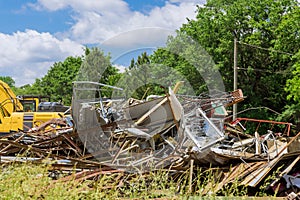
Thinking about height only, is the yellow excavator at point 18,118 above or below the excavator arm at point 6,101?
below

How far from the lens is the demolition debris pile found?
6.26 metres

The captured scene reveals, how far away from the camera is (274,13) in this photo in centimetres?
2636

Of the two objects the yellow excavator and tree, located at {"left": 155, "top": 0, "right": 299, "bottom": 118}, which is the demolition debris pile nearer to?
the yellow excavator

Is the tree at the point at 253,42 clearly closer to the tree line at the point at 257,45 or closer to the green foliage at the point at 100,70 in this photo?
the tree line at the point at 257,45

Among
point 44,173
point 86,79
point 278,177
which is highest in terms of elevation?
point 86,79

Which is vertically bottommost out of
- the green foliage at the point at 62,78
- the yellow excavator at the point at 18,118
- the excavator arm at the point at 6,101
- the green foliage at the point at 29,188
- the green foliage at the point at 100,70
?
the green foliage at the point at 29,188

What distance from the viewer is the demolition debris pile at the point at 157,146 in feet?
20.5

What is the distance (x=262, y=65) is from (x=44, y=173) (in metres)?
23.9

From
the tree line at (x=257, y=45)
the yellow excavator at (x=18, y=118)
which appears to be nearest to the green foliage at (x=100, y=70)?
the yellow excavator at (x=18, y=118)

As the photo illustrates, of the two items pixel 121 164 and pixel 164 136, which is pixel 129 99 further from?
pixel 121 164

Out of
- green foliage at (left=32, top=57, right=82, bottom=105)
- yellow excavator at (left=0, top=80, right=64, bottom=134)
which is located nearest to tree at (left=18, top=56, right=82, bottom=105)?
green foliage at (left=32, top=57, right=82, bottom=105)

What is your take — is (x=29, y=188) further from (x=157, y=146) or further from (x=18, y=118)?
(x=18, y=118)

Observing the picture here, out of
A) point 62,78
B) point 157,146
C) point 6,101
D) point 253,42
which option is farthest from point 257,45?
point 62,78

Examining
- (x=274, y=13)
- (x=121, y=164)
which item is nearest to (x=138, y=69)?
(x=121, y=164)
